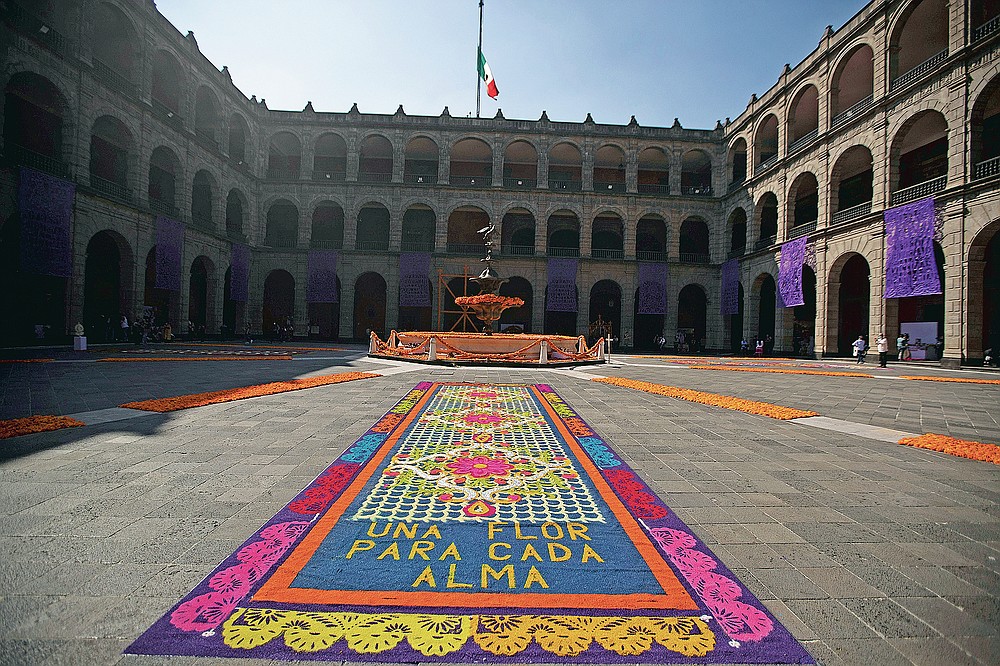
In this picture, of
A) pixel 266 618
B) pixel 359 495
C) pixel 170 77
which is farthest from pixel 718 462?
pixel 170 77

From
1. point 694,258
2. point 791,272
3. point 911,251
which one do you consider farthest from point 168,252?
point 911,251

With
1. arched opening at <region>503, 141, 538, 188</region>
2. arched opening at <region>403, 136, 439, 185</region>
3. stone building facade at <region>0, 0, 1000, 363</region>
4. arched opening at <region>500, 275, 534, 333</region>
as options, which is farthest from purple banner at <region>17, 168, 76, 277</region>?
arched opening at <region>503, 141, 538, 188</region>

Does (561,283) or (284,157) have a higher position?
(284,157)

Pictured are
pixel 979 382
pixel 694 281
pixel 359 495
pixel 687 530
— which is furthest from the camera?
pixel 694 281

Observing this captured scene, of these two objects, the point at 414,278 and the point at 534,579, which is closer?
the point at 534,579

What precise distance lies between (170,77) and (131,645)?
99.8ft

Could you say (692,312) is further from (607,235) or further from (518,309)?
(518,309)

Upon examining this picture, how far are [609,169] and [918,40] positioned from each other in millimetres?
16560

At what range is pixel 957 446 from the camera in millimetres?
4195

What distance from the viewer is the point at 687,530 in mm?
2398

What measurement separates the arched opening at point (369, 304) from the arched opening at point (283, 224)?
554 centimetres

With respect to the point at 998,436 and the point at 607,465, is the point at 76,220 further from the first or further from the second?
the point at 998,436

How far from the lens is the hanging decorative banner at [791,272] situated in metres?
22.1

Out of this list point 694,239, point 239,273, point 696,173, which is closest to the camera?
point 239,273
